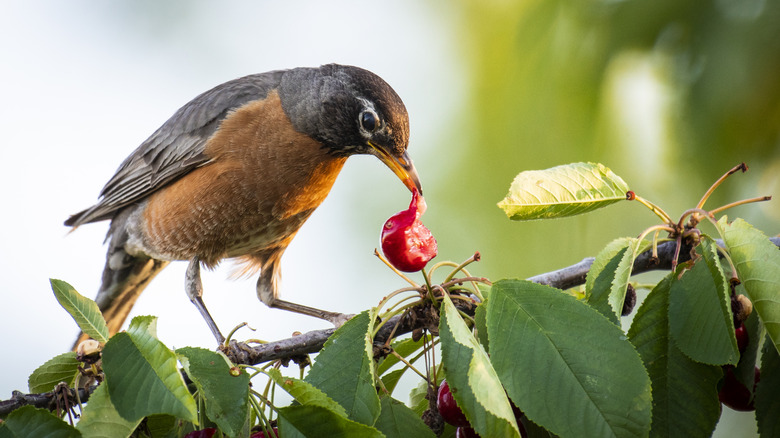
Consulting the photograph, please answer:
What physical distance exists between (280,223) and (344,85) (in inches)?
33.4

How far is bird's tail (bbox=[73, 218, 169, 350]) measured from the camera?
14.4 feet

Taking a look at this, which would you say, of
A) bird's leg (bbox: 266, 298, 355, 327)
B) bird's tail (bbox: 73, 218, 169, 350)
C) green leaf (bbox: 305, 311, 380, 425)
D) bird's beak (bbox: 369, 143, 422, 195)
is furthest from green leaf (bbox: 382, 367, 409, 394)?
bird's tail (bbox: 73, 218, 169, 350)

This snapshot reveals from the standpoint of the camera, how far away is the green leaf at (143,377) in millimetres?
1136

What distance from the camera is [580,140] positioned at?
5.23 m

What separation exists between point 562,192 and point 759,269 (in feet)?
1.55

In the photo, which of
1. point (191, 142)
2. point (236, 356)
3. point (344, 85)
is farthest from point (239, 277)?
point (236, 356)

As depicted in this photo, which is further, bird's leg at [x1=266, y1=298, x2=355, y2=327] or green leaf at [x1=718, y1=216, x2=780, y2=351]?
bird's leg at [x1=266, y1=298, x2=355, y2=327]

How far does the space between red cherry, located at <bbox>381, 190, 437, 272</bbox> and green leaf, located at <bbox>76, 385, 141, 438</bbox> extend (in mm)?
778

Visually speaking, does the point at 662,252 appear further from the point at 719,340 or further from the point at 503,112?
the point at 503,112

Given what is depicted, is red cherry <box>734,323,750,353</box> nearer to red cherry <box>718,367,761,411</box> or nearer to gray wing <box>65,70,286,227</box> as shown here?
red cherry <box>718,367,761,411</box>

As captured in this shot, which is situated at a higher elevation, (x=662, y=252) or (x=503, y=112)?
(x=503, y=112)

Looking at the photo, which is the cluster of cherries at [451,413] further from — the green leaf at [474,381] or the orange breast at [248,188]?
the orange breast at [248,188]

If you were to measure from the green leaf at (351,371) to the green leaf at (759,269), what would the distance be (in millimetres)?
814

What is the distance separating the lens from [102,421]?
1295mm
